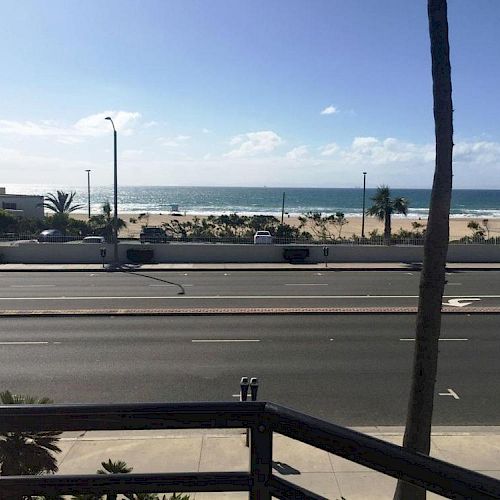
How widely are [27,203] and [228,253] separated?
37.6 meters

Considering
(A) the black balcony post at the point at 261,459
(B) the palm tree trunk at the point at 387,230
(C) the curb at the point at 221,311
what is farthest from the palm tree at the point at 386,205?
(A) the black balcony post at the point at 261,459

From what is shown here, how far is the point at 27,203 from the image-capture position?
58.8 metres

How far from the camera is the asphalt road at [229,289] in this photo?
752 inches

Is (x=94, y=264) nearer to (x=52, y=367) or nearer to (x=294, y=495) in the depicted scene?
(x=52, y=367)

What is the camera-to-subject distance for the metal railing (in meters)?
1.84

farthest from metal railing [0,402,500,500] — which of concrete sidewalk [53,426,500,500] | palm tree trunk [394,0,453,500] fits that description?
concrete sidewalk [53,426,500,500]

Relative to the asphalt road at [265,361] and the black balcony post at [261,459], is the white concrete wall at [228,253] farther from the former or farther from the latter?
the black balcony post at [261,459]

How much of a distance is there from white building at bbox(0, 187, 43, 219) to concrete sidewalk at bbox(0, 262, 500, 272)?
31150 millimetres

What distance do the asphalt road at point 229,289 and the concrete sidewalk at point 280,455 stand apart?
10.4m

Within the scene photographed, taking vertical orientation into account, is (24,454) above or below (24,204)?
below

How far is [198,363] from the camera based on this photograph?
1195 centimetres

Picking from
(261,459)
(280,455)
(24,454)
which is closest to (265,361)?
(280,455)

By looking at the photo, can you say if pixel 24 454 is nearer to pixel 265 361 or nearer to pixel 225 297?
pixel 265 361

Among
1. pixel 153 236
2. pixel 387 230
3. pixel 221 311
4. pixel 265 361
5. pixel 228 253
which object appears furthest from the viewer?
pixel 153 236
